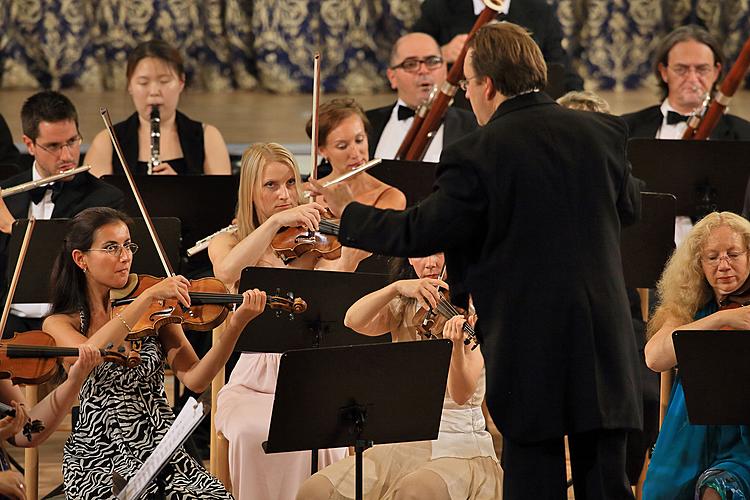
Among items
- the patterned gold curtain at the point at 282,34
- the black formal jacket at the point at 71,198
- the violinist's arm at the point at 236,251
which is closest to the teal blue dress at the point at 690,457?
the violinist's arm at the point at 236,251

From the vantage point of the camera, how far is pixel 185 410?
2.75m

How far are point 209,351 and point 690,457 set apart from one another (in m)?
1.17

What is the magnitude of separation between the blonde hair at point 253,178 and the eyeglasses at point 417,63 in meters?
1.12

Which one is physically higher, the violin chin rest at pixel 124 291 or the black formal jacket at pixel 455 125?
the black formal jacket at pixel 455 125

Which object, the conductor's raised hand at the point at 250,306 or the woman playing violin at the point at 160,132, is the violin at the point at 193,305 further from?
the woman playing violin at the point at 160,132

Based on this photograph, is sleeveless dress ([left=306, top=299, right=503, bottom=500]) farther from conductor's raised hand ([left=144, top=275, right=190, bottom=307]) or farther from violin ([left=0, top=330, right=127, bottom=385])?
violin ([left=0, top=330, right=127, bottom=385])

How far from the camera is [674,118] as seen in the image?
4.68m

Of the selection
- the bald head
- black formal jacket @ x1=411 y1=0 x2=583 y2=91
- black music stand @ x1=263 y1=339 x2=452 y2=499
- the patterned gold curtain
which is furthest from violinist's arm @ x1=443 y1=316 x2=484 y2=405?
the patterned gold curtain

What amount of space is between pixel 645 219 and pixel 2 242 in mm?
2068

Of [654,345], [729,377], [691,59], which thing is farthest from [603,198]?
[691,59]

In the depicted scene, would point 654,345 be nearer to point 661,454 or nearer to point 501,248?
point 661,454

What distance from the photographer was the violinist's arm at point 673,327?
10.1 feet

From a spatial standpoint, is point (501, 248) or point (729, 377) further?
point (729, 377)

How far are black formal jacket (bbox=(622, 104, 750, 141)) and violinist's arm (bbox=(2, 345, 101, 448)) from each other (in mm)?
2380
